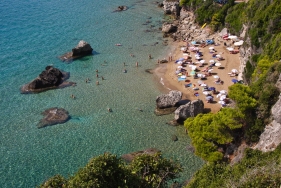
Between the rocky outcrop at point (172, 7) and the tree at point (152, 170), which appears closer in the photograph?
the tree at point (152, 170)

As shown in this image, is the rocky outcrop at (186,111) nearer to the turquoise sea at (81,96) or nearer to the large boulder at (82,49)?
the turquoise sea at (81,96)

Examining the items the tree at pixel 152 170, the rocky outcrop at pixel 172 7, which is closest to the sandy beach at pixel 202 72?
the rocky outcrop at pixel 172 7

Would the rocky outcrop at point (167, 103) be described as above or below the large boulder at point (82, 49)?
below

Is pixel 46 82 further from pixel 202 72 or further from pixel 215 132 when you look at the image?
pixel 215 132

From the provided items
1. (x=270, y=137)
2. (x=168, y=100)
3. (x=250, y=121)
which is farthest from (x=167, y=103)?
(x=270, y=137)

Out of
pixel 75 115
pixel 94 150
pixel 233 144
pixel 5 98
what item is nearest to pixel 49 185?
pixel 94 150

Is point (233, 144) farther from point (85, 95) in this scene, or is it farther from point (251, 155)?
point (85, 95)
